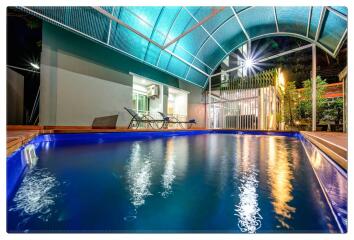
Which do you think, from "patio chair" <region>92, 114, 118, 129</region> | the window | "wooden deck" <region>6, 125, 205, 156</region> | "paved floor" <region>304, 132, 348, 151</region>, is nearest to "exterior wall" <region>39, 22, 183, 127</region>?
"patio chair" <region>92, 114, 118, 129</region>

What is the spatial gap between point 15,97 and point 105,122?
244 cm

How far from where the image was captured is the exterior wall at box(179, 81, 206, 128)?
10117 millimetres

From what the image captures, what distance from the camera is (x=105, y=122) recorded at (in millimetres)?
5453

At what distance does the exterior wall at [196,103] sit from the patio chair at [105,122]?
5.54m

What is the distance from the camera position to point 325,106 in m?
7.32

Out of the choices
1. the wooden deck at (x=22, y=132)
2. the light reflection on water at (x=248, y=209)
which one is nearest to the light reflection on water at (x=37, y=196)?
the wooden deck at (x=22, y=132)

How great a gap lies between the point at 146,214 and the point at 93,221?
20cm

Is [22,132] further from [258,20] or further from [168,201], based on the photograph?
[258,20]

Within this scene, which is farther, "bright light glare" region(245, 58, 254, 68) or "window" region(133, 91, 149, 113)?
"window" region(133, 91, 149, 113)

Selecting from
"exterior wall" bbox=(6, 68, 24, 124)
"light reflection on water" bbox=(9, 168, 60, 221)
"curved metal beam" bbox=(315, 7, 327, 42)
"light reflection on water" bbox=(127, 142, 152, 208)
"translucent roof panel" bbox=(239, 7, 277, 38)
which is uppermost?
"translucent roof panel" bbox=(239, 7, 277, 38)

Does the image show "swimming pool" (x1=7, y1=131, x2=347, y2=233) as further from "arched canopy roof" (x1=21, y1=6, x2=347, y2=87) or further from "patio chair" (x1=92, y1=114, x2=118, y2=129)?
"patio chair" (x1=92, y1=114, x2=118, y2=129)

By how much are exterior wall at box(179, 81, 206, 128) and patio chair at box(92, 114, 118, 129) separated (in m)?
5.54

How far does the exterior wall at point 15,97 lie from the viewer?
4445 mm
